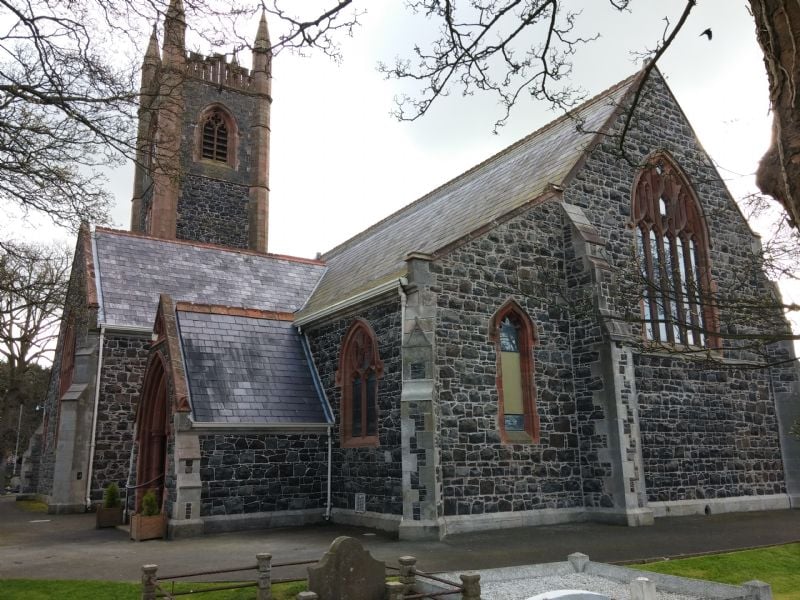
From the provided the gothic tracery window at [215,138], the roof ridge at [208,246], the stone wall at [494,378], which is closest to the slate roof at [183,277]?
the roof ridge at [208,246]

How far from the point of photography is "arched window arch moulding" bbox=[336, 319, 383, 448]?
649 inches

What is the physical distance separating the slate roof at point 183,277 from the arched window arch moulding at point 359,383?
6.81 metres

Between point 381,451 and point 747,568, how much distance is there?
26.5ft

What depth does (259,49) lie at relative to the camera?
247 inches

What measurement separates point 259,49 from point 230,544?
10329 mm


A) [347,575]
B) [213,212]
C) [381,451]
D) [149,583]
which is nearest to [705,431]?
[381,451]

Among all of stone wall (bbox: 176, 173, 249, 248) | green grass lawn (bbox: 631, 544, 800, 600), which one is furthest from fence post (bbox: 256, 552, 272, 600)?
stone wall (bbox: 176, 173, 249, 248)

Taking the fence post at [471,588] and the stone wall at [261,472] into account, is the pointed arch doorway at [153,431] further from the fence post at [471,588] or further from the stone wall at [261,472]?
the fence post at [471,588]

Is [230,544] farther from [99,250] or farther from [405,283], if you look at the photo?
[99,250]

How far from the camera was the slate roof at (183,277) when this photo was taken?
21781mm

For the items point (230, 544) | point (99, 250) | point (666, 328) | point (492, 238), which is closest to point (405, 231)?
point (492, 238)

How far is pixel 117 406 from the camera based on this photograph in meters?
20.7

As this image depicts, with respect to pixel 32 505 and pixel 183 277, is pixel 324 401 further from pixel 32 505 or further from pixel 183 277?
pixel 32 505

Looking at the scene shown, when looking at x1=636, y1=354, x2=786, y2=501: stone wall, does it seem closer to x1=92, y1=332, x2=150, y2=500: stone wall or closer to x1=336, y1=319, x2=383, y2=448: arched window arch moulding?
x1=336, y1=319, x2=383, y2=448: arched window arch moulding
